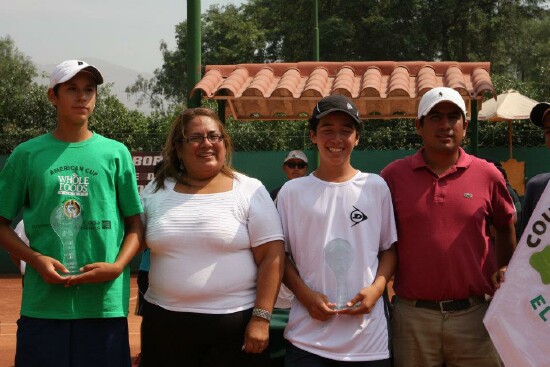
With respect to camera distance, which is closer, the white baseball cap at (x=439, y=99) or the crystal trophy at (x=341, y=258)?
the crystal trophy at (x=341, y=258)

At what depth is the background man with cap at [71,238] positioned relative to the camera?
12.0 ft

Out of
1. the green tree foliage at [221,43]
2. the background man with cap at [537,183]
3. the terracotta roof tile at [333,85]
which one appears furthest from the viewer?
the green tree foliage at [221,43]

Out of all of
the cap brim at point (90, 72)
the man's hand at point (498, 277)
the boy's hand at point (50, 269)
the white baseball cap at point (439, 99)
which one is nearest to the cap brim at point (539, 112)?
the white baseball cap at point (439, 99)

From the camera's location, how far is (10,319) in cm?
1121

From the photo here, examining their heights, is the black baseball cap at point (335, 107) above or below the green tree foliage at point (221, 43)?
below

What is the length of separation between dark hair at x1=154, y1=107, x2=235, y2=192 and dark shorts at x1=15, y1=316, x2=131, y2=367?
0.72m

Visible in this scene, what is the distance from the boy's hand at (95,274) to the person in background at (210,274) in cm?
22

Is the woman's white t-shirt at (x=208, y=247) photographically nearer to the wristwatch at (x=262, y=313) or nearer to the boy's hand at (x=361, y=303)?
the wristwatch at (x=262, y=313)

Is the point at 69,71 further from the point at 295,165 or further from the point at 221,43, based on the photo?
the point at 221,43

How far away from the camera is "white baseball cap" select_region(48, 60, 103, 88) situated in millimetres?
3768

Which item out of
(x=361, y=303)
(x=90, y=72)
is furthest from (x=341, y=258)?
(x=90, y=72)

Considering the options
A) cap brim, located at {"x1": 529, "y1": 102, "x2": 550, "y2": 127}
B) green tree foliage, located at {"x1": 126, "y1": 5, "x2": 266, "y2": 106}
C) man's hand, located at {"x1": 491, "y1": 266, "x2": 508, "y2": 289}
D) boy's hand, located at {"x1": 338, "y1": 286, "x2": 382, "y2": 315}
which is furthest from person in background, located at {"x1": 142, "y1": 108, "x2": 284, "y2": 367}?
green tree foliage, located at {"x1": 126, "y1": 5, "x2": 266, "y2": 106}

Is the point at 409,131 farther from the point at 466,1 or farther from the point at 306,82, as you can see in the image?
the point at 466,1

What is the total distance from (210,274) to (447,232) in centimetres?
110
